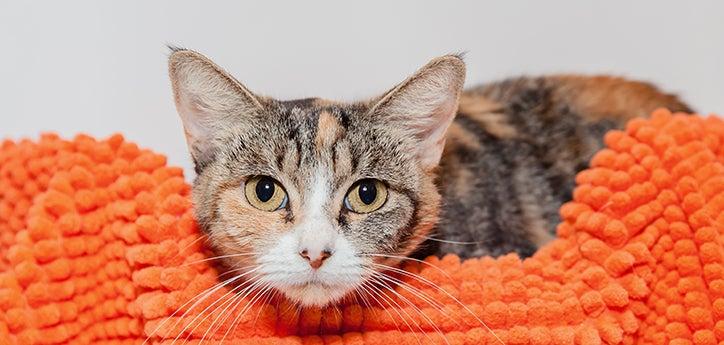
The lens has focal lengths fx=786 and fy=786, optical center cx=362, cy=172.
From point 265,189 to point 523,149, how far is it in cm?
82

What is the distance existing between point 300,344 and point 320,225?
9.1 inches

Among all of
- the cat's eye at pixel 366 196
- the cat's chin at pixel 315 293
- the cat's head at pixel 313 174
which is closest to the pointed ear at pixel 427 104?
the cat's head at pixel 313 174

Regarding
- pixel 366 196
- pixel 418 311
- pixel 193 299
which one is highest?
pixel 366 196

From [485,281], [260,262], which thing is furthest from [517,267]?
[260,262]

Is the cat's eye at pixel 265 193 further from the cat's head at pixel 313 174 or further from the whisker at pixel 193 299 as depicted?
the whisker at pixel 193 299

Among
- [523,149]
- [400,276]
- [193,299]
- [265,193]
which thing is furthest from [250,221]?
[523,149]

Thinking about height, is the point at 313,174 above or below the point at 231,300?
above

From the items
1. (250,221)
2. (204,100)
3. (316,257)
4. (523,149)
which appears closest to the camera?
(316,257)

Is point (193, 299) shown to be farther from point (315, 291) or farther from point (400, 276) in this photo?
point (400, 276)

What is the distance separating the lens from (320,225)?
1217 mm

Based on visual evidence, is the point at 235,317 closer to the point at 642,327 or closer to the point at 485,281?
the point at 485,281

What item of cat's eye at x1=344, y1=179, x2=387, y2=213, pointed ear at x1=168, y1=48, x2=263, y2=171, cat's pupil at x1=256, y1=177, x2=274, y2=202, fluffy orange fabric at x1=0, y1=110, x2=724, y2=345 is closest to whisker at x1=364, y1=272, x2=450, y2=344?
fluffy orange fabric at x1=0, y1=110, x2=724, y2=345

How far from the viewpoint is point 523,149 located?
191 centimetres

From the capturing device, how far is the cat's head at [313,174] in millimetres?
1229
